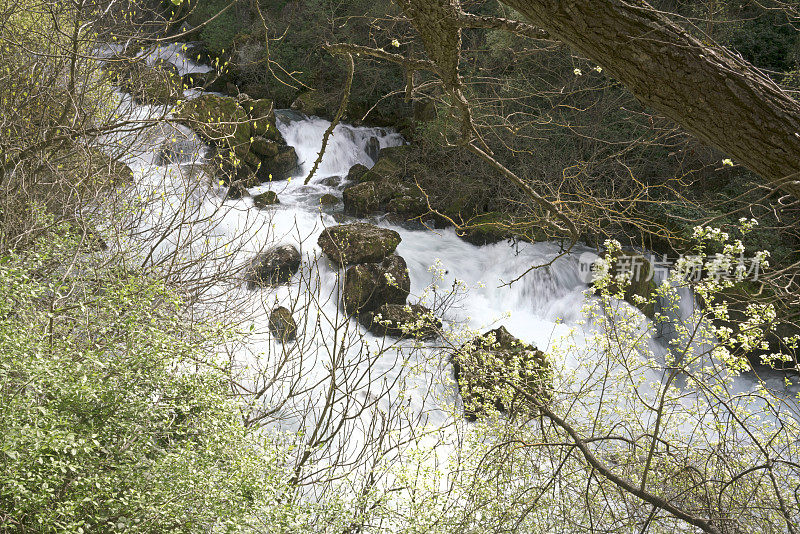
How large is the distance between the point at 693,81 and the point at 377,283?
21.9ft

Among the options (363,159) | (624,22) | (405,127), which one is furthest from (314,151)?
(624,22)

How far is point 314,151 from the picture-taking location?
12992 mm

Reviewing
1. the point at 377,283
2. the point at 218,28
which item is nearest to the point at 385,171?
the point at 377,283

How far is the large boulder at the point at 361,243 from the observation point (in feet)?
28.1

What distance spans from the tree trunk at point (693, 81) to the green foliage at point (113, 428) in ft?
7.38

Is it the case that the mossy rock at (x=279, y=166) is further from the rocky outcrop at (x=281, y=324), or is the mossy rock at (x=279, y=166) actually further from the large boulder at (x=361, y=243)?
the rocky outcrop at (x=281, y=324)

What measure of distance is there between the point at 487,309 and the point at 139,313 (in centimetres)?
638

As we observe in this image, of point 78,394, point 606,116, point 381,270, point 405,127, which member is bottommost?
point 78,394

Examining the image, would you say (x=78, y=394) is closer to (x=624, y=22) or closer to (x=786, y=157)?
(x=624, y=22)

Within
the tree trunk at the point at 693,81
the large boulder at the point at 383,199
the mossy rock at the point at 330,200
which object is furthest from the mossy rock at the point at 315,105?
the tree trunk at the point at 693,81

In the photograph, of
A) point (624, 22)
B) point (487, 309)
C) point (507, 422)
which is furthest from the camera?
point (487, 309)

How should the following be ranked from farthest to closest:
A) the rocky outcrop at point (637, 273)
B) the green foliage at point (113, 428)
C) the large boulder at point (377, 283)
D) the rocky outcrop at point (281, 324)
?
the rocky outcrop at point (637, 273), the large boulder at point (377, 283), the rocky outcrop at point (281, 324), the green foliage at point (113, 428)

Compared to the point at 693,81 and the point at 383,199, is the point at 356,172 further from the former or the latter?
the point at 693,81

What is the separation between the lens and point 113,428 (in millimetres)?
2697
